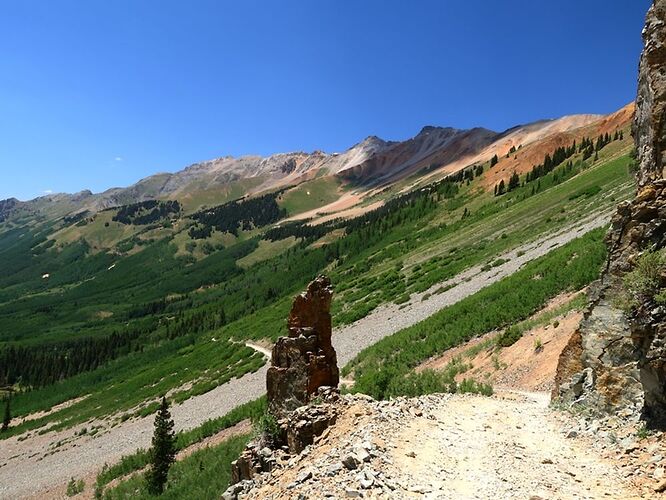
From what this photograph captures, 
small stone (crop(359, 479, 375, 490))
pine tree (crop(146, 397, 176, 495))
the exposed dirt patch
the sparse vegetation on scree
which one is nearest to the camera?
small stone (crop(359, 479, 375, 490))

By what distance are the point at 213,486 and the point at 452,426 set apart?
16.5m

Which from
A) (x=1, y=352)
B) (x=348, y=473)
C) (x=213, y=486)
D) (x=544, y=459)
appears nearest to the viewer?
(x=348, y=473)

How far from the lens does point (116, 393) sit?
310 feet

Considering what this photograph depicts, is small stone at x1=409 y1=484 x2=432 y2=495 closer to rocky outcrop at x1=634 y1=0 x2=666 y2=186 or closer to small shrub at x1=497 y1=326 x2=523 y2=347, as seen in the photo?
rocky outcrop at x1=634 y1=0 x2=666 y2=186

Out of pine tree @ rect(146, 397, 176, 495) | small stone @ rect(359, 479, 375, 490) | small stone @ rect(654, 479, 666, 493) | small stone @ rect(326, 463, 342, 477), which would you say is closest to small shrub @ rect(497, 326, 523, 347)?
small stone @ rect(654, 479, 666, 493)

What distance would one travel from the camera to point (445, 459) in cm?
1184

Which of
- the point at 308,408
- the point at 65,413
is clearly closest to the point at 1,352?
the point at 65,413

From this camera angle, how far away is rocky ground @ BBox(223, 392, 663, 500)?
33.2 ft

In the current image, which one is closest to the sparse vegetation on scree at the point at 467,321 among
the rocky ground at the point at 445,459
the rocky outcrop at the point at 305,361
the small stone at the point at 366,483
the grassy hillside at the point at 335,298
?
the rocky outcrop at the point at 305,361

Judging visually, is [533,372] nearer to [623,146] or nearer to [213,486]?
[213,486]

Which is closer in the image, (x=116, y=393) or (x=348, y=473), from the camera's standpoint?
(x=348, y=473)

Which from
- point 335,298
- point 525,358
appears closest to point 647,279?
point 525,358

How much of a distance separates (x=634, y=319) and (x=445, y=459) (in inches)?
229

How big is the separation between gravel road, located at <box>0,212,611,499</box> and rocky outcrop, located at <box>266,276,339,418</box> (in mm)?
22914
